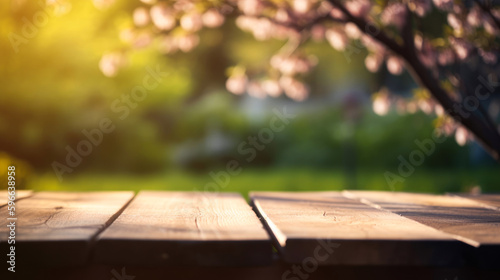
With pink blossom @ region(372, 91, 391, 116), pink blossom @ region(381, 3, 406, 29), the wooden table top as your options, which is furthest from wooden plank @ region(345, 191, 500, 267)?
pink blossom @ region(372, 91, 391, 116)

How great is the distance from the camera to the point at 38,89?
10.3m

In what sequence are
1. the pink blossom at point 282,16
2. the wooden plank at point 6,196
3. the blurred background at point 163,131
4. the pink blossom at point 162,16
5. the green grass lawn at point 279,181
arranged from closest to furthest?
the wooden plank at point 6,196
the pink blossom at point 282,16
the pink blossom at point 162,16
the blurred background at point 163,131
the green grass lawn at point 279,181

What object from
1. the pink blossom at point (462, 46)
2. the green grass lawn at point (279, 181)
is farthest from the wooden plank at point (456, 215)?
the green grass lawn at point (279, 181)

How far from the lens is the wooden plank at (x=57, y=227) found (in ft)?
4.17

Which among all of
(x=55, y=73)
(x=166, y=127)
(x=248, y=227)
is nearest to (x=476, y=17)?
(x=248, y=227)

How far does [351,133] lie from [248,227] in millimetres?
12702

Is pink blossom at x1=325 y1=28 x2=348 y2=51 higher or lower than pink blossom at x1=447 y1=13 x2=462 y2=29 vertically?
higher

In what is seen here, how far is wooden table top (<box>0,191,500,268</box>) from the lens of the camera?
1284 millimetres

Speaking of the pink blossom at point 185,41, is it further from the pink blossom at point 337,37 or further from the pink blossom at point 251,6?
the pink blossom at point 337,37

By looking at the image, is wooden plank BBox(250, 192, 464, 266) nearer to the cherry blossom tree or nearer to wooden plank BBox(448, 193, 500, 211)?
wooden plank BBox(448, 193, 500, 211)

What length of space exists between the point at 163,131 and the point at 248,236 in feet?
42.8

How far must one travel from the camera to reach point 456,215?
186cm

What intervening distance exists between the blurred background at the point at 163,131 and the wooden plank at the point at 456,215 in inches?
236

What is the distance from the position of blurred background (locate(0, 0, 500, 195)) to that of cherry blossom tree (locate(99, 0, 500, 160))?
11.3 feet
